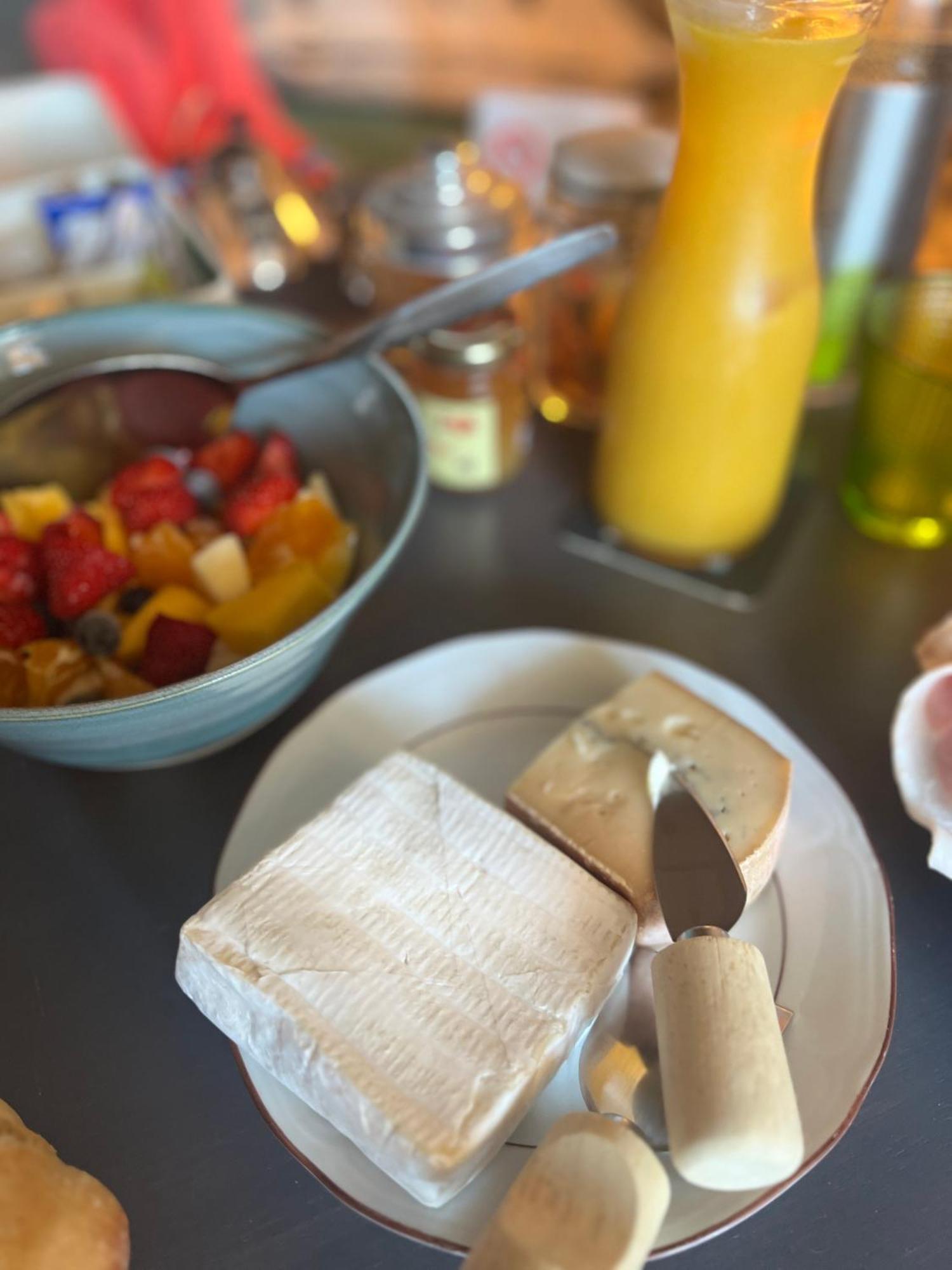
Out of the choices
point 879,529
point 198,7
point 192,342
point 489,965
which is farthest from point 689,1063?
point 198,7

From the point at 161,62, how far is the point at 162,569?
4.44 ft

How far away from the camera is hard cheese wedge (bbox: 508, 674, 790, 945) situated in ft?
1.91

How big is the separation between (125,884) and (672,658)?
46 cm

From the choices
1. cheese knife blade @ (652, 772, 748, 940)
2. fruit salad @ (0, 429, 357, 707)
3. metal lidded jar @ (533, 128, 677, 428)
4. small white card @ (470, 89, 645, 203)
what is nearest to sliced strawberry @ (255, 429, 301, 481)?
fruit salad @ (0, 429, 357, 707)

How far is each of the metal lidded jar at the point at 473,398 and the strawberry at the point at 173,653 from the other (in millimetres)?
305

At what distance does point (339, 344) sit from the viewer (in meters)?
0.80

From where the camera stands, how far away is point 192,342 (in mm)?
854

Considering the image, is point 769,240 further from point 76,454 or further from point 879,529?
point 76,454

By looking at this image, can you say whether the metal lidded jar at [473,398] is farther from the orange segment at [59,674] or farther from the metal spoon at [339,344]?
the orange segment at [59,674]

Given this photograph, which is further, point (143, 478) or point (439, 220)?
point (439, 220)

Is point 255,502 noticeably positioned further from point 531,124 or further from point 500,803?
point 531,124

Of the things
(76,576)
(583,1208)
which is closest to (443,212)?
(76,576)

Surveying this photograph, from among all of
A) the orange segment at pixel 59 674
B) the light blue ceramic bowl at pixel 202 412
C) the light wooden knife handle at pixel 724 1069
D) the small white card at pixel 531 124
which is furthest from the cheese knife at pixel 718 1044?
the small white card at pixel 531 124

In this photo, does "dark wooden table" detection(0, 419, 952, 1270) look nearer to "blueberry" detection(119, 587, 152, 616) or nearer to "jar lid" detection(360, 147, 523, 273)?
"blueberry" detection(119, 587, 152, 616)
